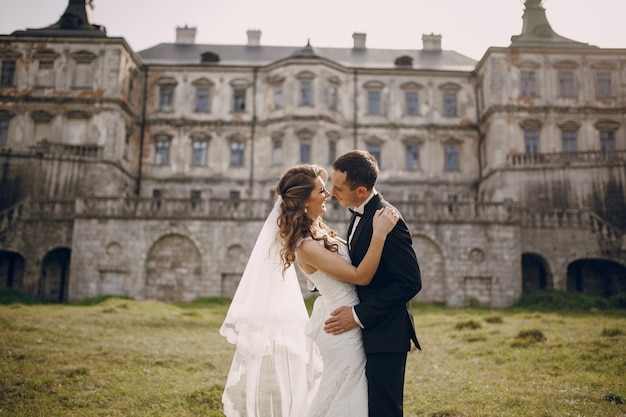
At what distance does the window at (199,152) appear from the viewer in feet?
121

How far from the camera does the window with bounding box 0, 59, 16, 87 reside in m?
34.4

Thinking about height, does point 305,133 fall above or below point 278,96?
below

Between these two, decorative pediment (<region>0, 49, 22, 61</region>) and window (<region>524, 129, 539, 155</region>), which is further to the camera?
window (<region>524, 129, 539, 155</region>)

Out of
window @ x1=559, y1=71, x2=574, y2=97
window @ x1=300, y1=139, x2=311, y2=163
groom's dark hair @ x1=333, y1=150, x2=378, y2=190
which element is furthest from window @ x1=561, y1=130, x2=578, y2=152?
groom's dark hair @ x1=333, y1=150, x2=378, y2=190

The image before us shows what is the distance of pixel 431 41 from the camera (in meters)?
43.1

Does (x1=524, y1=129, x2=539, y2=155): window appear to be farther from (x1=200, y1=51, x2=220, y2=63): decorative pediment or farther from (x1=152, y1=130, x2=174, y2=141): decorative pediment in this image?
(x1=152, y1=130, x2=174, y2=141): decorative pediment

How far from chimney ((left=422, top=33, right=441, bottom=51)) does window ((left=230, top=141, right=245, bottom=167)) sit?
18.7 metres

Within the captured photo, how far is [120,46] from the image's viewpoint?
3416cm

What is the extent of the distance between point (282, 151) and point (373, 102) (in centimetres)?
829

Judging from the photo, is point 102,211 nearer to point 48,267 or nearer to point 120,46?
point 48,267

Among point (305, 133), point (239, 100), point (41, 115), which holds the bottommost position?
point (305, 133)

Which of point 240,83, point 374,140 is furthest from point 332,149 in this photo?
point 240,83

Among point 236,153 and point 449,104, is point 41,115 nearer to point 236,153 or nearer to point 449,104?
point 236,153

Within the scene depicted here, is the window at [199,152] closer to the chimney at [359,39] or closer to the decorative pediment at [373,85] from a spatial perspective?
the decorative pediment at [373,85]
